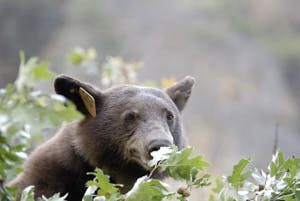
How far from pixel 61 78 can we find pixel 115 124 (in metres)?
0.54

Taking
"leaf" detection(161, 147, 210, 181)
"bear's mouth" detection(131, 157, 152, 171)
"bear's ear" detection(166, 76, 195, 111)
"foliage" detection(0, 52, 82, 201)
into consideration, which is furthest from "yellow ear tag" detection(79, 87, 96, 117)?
"foliage" detection(0, 52, 82, 201)

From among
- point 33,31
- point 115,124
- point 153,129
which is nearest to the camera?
point 153,129

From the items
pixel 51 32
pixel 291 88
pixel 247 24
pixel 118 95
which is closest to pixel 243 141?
pixel 291 88

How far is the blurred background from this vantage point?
1229 cm

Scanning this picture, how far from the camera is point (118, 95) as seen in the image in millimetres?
3588

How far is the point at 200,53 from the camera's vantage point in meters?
13.2

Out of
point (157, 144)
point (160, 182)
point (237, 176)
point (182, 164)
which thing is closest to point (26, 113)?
point (160, 182)

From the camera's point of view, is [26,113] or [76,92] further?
[76,92]

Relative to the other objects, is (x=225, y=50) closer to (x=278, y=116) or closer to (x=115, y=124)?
(x=278, y=116)

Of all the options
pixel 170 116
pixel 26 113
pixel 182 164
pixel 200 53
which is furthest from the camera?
pixel 200 53

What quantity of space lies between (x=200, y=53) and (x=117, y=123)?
33.0ft

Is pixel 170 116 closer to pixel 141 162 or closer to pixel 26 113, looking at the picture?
pixel 141 162

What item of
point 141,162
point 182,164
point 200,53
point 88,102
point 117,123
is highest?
point 200,53

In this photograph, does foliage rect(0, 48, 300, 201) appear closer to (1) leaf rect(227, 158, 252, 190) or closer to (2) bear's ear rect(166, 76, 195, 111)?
(1) leaf rect(227, 158, 252, 190)
